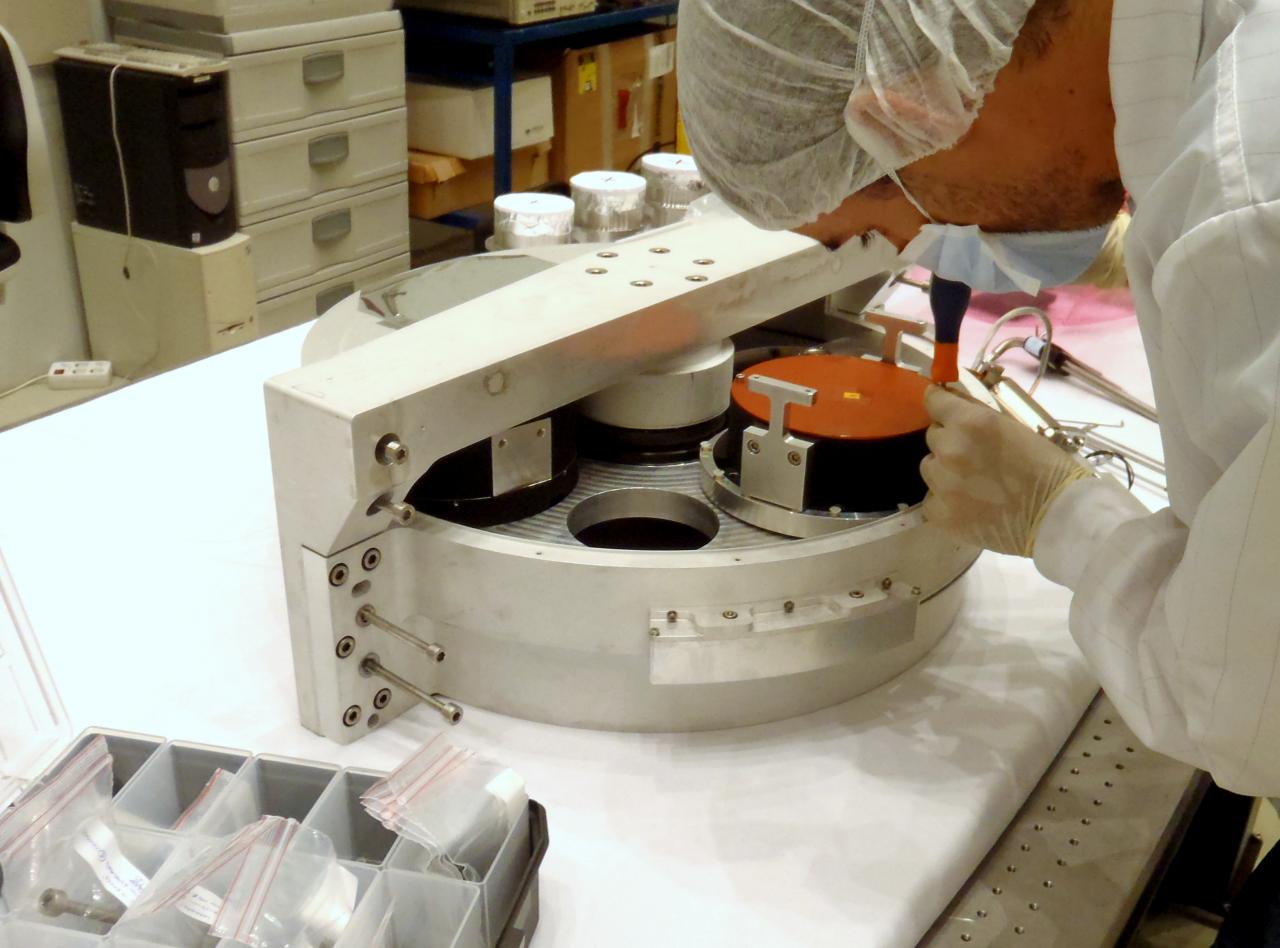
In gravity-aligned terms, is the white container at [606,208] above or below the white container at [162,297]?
above

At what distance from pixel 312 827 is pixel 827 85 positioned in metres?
0.51

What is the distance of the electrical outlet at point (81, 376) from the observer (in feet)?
8.52

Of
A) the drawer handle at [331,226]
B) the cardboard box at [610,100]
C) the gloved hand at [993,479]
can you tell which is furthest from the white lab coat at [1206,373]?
the cardboard box at [610,100]

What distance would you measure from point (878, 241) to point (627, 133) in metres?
2.26

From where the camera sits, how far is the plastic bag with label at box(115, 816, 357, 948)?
60 centimetres

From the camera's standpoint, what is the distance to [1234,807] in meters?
1.16

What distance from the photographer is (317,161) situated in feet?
8.41

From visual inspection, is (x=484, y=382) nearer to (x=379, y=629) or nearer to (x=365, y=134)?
(x=379, y=629)

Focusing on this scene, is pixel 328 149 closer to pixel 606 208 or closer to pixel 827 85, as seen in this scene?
pixel 606 208

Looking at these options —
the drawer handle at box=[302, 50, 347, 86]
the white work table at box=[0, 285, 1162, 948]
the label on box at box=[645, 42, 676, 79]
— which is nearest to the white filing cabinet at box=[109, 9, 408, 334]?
the drawer handle at box=[302, 50, 347, 86]

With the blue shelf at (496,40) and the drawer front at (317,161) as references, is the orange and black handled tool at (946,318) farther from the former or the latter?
the blue shelf at (496,40)

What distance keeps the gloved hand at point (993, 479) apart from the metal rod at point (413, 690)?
0.36 meters

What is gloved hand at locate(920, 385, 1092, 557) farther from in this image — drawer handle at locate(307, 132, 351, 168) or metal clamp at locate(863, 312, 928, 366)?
drawer handle at locate(307, 132, 351, 168)

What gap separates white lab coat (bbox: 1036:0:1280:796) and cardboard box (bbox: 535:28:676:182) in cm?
253
